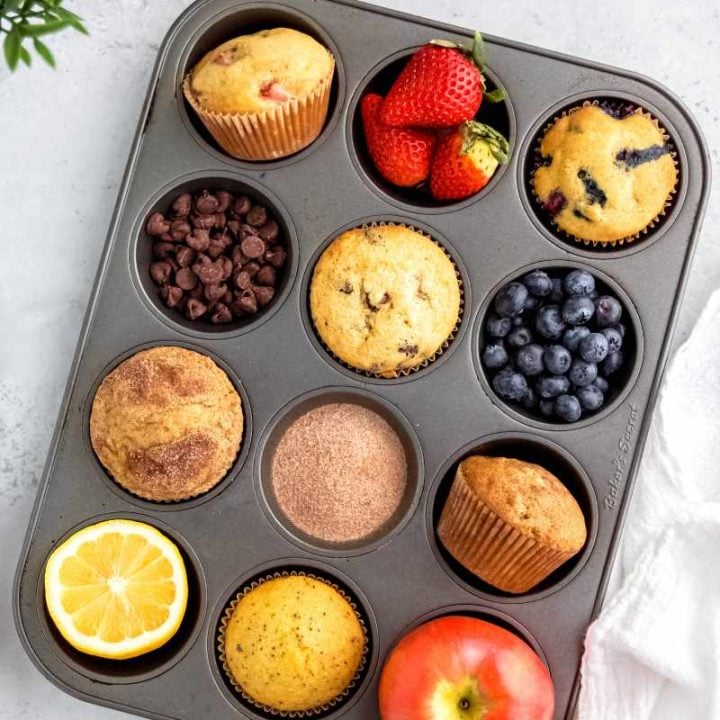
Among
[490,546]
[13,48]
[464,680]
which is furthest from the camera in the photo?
[490,546]

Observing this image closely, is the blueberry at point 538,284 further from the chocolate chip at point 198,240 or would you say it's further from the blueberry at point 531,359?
the chocolate chip at point 198,240

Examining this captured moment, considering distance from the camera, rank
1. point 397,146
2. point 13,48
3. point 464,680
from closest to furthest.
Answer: point 13,48
point 464,680
point 397,146

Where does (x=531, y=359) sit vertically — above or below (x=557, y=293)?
below

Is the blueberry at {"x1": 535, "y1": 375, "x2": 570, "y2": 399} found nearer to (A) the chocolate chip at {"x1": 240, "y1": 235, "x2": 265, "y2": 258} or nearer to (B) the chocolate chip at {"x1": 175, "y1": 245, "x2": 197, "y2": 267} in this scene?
(A) the chocolate chip at {"x1": 240, "y1": 235, "x2": 265, "y2": 258}

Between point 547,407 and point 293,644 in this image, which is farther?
point 547,407

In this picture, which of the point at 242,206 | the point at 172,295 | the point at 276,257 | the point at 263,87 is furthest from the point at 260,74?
the point at 172,295

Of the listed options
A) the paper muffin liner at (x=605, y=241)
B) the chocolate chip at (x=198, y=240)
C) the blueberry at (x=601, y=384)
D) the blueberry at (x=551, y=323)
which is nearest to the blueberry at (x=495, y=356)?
the blueberry at (x=551, y=323)

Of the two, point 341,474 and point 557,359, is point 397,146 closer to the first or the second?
point 557,359
